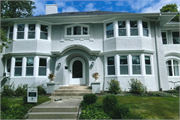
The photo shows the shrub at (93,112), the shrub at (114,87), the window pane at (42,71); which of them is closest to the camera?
the shrub at (93,112)

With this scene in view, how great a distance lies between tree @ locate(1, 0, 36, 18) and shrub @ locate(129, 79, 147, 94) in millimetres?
20253

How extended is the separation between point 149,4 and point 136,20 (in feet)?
5.83

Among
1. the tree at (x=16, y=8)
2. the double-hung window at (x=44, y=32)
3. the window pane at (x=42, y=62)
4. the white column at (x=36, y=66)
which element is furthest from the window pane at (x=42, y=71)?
the tree at (x=16, y=8)

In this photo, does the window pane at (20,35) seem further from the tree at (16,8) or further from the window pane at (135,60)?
the tree at (16,8)

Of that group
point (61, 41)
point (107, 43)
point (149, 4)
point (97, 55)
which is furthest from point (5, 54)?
point (149, 4)

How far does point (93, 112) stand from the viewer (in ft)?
18.3

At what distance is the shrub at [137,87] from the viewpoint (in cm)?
1001

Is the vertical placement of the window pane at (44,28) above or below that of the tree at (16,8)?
below

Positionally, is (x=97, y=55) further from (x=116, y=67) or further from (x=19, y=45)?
(x=19, y=45)

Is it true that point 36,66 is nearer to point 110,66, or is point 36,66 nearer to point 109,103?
point 110,66

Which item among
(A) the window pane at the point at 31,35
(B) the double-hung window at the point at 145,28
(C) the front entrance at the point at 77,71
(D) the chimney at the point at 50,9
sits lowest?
(C) the front entrance at the point at 77,71

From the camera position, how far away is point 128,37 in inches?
458

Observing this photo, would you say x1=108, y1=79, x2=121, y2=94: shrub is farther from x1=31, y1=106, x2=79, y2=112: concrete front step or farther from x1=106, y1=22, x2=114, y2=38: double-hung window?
x1=31, y1=106, x2=79, y2=112: concrete front step

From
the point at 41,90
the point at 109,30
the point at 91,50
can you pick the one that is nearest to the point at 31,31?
the point at 41,90
